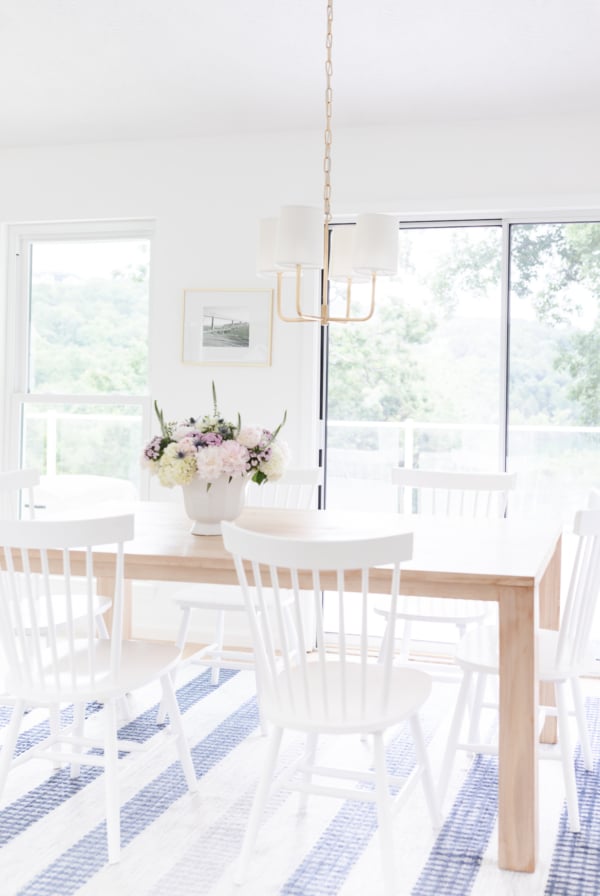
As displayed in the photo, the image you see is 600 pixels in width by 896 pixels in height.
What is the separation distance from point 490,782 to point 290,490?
1462 mm

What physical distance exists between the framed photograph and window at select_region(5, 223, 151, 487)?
0.36 meters

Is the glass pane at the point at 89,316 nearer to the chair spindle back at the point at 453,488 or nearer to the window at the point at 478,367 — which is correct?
the window at the point at 478,367

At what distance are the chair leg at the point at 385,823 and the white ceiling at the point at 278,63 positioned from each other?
93.2 inches

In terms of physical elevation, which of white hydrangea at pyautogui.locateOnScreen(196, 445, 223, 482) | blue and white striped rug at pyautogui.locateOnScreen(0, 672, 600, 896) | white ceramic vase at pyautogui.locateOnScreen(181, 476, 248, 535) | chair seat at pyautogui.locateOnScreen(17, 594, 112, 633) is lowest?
blue and white striped rug at pyautogui.locateOnScreen(0, 672, 600, 896)

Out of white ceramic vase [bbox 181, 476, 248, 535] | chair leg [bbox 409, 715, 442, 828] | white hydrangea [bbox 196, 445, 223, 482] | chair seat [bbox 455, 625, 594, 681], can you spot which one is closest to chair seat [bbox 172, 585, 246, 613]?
white ceramic vase [bbox 181, 476, 248, 535]

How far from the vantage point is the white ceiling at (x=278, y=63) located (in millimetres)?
3268

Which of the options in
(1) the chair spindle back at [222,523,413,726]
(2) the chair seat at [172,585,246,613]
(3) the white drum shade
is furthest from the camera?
(2) the chair seat at [172,585,246,613]

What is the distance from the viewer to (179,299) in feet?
15.6

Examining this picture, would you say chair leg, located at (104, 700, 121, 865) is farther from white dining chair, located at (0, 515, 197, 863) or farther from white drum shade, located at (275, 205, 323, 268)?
white drum shade, located at (275, 205, 323, 268)

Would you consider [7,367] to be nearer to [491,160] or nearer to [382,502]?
[382,502]

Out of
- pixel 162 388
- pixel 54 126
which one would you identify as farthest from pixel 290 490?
pixel 54 126

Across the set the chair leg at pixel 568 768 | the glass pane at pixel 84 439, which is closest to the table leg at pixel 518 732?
the chair leg at pixel 568 768

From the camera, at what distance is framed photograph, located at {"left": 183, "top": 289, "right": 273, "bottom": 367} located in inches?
183

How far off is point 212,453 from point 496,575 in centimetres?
93
